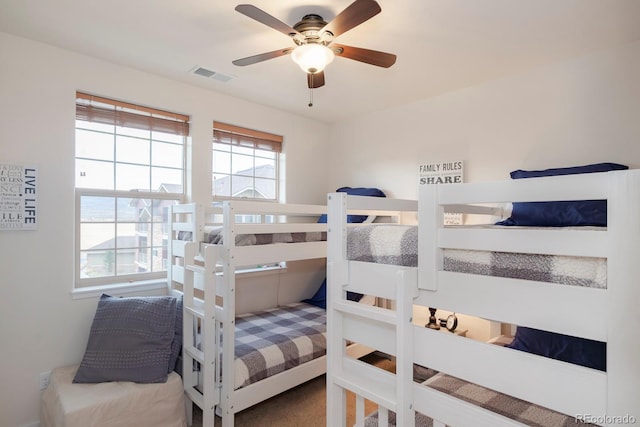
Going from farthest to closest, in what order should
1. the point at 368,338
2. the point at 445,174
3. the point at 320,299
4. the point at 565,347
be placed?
1. the point at 320,299
2. the point at 445,174
3. the point at 565,347
4. the point at 368,338

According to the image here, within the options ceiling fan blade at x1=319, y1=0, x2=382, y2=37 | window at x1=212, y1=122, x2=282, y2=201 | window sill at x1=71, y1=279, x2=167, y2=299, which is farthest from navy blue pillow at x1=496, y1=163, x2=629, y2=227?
window sill at x1=71, y1=279, x2=167, y2=299

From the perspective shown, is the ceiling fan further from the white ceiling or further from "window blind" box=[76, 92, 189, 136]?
"window blind" box=[76, 92, 189, 136]

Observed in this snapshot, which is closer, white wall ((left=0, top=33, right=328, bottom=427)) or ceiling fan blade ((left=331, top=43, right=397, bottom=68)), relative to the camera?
ceiling fan blade ((left=331, top=43, right=397, bottom=68))

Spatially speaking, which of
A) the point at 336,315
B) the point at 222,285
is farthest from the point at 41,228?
the point at 336,315

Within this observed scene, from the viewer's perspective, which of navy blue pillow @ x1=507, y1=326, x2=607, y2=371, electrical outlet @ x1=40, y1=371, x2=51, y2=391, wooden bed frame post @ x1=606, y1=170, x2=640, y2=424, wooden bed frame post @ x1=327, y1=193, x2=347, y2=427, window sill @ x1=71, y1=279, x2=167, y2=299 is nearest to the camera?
wooden bed frame post @ x1=606, y1=170, x2=640, y2=424

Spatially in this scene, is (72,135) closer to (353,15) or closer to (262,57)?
(262,57)

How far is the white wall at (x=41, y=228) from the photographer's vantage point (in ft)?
6.86

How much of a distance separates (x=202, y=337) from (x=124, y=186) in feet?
4.44

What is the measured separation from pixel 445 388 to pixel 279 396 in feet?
4.47

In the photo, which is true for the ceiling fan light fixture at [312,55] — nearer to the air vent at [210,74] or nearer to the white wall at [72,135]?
the air vent at [210,74]

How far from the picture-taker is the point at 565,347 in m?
1.71

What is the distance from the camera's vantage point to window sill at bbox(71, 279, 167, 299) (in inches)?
92.7

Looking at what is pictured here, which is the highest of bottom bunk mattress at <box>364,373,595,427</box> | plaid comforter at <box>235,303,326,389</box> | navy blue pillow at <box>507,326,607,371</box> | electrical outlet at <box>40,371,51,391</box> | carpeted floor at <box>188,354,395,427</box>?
navy blue pillow at <box>507,326,607,371</box>

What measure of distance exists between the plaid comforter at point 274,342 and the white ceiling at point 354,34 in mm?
1983
